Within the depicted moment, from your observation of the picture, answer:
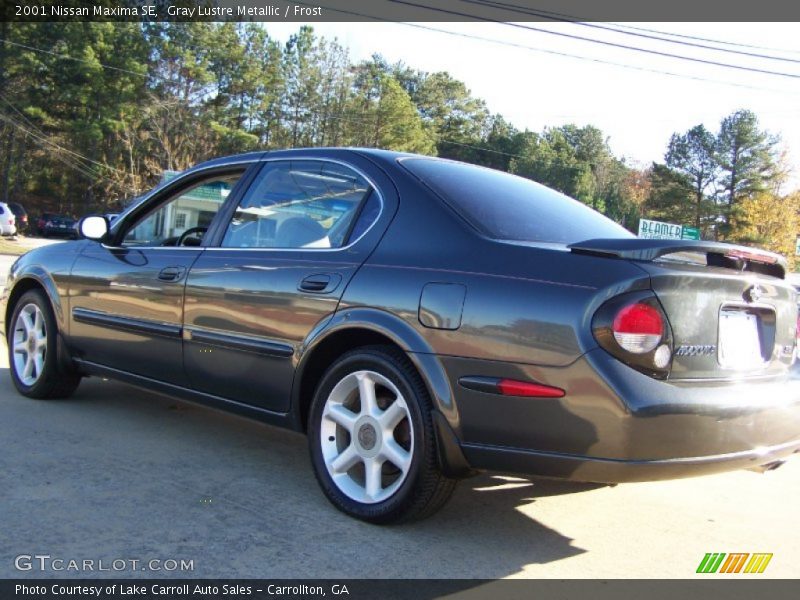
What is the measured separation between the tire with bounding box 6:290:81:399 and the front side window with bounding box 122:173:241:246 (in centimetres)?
85

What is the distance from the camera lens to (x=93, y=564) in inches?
105

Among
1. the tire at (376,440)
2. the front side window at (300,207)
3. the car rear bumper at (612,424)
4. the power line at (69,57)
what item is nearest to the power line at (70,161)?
the power line at (69,57)

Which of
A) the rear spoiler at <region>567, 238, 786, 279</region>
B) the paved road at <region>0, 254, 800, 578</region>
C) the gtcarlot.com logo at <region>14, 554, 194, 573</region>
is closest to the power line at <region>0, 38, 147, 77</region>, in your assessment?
the paved road at <region>0, 254, 800, 578</region>

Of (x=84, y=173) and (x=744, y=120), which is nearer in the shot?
(x=84, y=173)

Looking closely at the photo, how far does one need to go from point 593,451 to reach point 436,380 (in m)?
0.64

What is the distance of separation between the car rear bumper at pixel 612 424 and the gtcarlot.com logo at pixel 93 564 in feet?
3.71

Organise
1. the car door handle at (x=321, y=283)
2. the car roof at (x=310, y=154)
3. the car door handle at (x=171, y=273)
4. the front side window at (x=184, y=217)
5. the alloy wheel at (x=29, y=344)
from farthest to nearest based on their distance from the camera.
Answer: the alloy wheel at (x=29, y=344)
the front side window at (x=184, y=217)
the car door handle at (x=171, y=273)
the car roof at (x=310, y=154)
the car door handle at (x=321, y=283)

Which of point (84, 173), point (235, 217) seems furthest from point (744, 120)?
point (235, 217)

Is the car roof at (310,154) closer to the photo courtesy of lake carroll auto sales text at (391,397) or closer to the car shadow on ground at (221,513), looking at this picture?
the photo courtesy of lake carroll auto sales text at (391,397)

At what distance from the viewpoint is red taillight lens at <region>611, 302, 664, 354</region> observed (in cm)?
264

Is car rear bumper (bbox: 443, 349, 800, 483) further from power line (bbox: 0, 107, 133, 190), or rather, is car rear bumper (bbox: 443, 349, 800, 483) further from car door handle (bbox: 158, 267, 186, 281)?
power line (bbox: 0, 107, 133, 190)

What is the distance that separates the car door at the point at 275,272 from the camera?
3.43 m

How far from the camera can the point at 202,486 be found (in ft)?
11.6

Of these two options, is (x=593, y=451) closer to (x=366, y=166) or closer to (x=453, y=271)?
(x=453, y=271)
